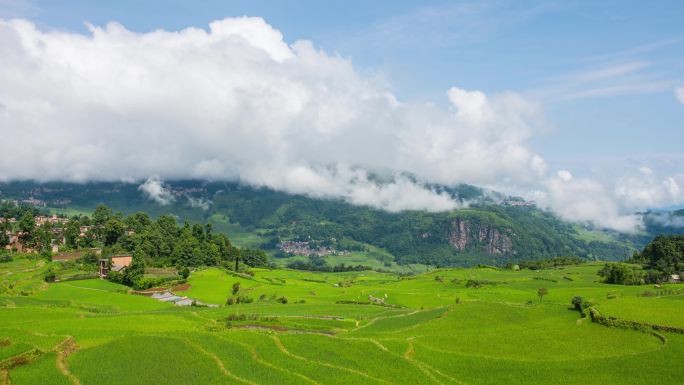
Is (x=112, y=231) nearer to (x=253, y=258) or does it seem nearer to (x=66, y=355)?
(x=253, y=258)

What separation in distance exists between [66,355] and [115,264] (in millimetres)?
88054

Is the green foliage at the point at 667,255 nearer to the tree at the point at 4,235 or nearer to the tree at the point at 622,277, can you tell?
the tree at the point at 622,277

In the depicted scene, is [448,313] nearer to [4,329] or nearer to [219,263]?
[4,329]

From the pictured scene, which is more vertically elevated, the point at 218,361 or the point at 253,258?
the point at 253,258

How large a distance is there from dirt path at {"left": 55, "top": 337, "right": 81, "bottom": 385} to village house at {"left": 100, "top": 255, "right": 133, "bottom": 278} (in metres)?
77.3

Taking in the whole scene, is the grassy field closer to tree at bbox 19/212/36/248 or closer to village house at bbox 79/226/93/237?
tree at bbox 19/212/36/248

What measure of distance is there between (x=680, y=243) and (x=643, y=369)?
11841 cm

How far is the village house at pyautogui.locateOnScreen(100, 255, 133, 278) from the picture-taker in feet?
390

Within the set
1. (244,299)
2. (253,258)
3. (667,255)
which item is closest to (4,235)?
(253,258)

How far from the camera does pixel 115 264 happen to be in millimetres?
122625

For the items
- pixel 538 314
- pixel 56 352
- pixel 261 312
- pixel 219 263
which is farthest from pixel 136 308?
pixel 219 263

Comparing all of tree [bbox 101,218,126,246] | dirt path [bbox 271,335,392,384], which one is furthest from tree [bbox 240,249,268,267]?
dirt path [bbox 271,335,392,384]

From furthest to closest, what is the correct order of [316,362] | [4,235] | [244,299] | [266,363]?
1. [4,235]
2. [244,299]
3. [316,362]
4. [266,363]

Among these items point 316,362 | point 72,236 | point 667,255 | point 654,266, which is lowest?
point 316,362
